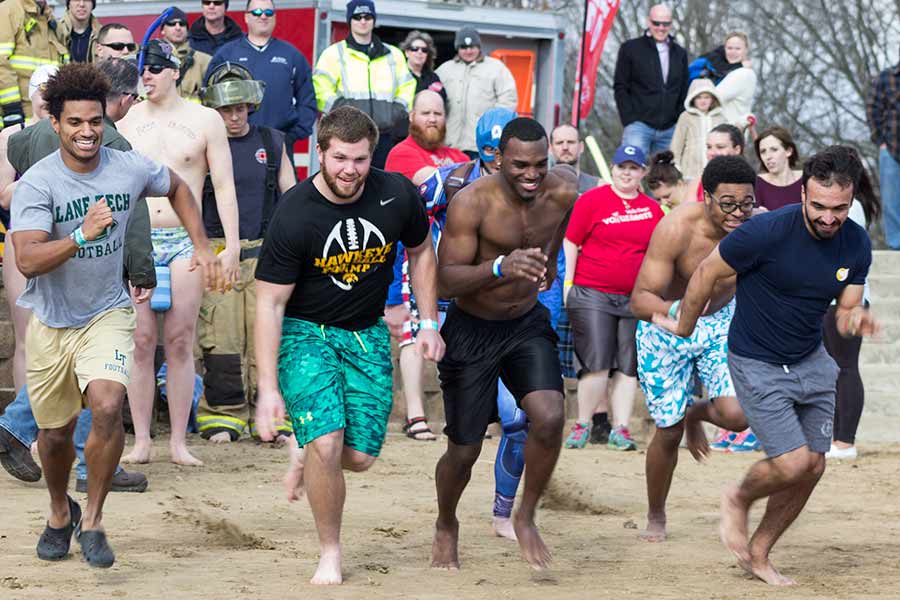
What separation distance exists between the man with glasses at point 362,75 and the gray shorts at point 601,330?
2312mm

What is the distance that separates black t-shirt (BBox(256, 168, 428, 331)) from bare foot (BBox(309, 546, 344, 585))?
1.00m

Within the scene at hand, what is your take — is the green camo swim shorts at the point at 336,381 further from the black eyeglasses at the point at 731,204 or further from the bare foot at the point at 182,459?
the bare foot at the point at 182,459

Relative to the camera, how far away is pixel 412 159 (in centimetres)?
1053

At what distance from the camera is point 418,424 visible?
11.3 m

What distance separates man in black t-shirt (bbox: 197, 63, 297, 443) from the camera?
1023 centimetres

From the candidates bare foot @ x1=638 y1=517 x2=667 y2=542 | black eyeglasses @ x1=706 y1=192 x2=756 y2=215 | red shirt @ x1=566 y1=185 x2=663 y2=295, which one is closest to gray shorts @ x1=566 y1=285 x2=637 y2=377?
red shirt @ x1=566 y1=185 x2=663 y2=295

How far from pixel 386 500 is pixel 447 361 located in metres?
2.07

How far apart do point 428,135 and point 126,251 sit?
2.95 metres

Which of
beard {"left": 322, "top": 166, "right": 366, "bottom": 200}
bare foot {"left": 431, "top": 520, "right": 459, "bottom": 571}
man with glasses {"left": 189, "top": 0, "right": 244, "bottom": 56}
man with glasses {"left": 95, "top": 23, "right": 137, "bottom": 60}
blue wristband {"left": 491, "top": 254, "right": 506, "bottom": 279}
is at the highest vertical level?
man with glasses {"left": 189, "top": 0, "right": 244, "bottom": 56}

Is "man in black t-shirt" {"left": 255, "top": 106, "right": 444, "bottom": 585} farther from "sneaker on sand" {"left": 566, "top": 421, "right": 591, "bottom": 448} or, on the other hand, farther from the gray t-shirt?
"sneaker on sand" {"left": 566, "top": 421, "right": 591, "bottom": 448}

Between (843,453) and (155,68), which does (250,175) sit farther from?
(843,453)

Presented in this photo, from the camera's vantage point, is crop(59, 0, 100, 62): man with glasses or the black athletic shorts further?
crop(59, 0, 100, 62): man with glasses

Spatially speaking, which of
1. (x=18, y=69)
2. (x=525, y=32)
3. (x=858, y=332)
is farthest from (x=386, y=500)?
(x=525, y=32)

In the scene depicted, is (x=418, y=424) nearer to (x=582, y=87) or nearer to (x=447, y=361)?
(x=447, y=361)
